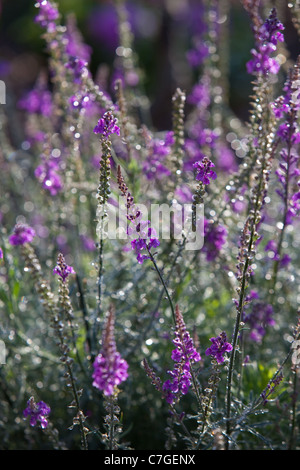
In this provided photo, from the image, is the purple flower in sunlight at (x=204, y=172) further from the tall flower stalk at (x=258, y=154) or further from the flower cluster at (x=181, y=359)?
the flower cluster at (x=181, y=359)

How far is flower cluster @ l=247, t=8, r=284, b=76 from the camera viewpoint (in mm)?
1771

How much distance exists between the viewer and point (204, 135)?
2611 millimetres

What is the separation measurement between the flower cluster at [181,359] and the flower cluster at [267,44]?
3.32ft

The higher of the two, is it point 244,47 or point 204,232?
point 244,47

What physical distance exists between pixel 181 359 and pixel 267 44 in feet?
3.87

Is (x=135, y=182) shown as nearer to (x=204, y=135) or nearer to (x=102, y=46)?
(x=204, y=135)

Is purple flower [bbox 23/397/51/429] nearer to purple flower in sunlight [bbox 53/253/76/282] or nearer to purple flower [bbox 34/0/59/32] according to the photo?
purple flower in sunlight [bbox 53/253/76/282]

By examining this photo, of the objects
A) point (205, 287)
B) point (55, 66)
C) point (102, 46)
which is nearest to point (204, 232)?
point (205, 287)

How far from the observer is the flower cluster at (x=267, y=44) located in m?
1.77

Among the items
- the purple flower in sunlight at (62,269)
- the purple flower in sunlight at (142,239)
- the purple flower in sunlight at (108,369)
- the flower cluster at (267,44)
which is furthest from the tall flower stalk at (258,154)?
the purple flower in sunlight at (62,269)

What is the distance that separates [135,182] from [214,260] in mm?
525

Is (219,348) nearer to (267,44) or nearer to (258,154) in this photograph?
(258,154)

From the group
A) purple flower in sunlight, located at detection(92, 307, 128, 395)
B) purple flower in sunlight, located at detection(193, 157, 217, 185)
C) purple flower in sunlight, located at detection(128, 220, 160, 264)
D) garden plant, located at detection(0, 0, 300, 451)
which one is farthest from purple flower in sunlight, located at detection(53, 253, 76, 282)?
purple flower in sunlight, located at detection(193, 157, 217, 185)

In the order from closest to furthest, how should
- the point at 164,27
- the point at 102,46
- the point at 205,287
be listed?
the point at 205,287
the point at 164,27
the point at 102,46
